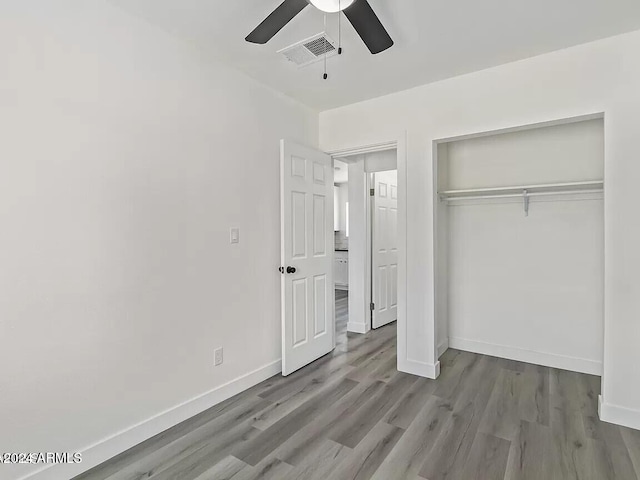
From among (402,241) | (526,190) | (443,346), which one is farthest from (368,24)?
(443,346)

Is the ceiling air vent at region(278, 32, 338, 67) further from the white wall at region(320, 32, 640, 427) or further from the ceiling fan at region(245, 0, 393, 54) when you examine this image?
the white wall at region(320, 32, 640, 427)

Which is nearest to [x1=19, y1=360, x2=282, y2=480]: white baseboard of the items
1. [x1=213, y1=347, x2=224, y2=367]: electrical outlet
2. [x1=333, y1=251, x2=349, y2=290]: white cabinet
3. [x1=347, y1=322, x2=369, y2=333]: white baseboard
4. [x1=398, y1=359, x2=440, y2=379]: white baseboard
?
[x1=213, y1=347, x2=224, y2=367]: electrical outlet

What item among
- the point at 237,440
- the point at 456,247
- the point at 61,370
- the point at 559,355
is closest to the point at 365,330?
the point at 456,247

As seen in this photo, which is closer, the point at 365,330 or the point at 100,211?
the point at 100,211

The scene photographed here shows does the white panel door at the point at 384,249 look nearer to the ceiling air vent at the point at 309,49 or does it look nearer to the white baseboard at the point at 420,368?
the white baseboard at the point at 420,368

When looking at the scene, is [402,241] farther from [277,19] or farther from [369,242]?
[277,19]

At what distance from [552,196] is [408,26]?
2104 mm

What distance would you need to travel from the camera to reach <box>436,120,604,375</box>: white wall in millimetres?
3025

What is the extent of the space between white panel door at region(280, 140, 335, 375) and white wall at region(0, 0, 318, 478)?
13.6 inches

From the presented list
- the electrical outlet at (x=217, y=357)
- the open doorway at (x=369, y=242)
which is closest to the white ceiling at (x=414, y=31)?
the open doorway at (x=369, y=242)

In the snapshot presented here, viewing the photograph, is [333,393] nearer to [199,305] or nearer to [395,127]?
[199,305]

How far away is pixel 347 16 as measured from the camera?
5.21ft

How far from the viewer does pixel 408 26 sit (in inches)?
84.7

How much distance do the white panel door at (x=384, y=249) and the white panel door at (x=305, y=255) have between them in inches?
39.6
